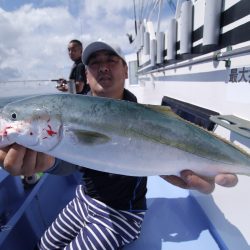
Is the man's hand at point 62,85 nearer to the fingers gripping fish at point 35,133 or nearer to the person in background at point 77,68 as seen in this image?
the person in background at point 77,68

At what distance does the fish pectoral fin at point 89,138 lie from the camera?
1.28m

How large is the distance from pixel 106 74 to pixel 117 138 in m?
0.96

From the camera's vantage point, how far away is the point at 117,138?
1.29m

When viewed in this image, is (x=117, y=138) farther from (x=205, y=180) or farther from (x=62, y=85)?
(x=62, y=85)

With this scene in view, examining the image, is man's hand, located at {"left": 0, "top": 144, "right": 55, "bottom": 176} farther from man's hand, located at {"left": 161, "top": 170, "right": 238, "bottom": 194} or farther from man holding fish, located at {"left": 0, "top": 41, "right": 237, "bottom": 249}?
man's hand, located at {"left": 161, "top": 170, "right": 238, "bottom": 194}

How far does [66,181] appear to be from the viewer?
3.51 meters

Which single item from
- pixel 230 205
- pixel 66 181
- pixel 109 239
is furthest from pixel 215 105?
pixel 66 181

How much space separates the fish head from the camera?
1.27 meters

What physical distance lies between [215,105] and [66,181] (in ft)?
7.56

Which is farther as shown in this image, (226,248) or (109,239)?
(226,248)

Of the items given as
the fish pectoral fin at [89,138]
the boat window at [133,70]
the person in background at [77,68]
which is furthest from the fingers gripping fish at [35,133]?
the boat window at [133,70]

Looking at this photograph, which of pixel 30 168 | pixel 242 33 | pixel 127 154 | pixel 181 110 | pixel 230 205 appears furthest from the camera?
A: pixel 181 110

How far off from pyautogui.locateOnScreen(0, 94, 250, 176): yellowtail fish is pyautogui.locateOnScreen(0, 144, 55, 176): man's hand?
0.18 feet

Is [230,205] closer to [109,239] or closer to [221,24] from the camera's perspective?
[109,239]
